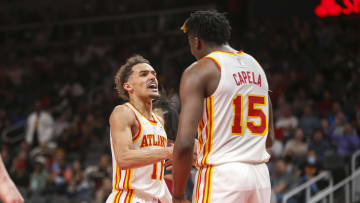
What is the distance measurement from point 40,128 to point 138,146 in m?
10.3

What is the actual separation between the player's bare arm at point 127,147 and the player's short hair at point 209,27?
3.00 feet

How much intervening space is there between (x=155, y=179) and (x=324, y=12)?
433cm

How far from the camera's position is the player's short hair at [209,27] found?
3.22m

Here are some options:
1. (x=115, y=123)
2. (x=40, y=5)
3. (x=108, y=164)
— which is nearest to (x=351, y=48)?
(x=108, y=164)

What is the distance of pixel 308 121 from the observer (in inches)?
407

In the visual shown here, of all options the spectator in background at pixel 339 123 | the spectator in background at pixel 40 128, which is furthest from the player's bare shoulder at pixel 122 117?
the spectator in background at pixel 40 128

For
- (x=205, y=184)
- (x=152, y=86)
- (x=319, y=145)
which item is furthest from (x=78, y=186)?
(x=205, y=184)

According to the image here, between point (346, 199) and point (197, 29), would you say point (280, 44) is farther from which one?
point (197, 29)

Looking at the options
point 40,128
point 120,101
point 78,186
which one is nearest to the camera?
point 78,186

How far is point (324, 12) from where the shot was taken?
24.0 ft

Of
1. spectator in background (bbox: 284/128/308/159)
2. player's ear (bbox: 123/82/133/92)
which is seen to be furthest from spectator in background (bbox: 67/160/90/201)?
player's ear (bbox: 123/82/133/92)

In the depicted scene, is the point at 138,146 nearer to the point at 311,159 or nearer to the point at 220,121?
the point at 220,121

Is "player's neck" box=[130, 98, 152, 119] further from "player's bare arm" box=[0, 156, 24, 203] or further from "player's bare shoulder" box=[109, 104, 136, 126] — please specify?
"player's bare arm" box=[0, 156, 24, 203]

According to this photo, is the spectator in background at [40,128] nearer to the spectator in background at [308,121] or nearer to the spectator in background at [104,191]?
the spectator in background at [104,191]
